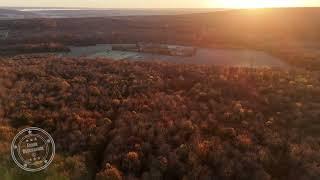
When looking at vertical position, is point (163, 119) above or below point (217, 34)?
above

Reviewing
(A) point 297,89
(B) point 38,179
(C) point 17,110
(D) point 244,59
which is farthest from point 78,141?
(D) point 244,59

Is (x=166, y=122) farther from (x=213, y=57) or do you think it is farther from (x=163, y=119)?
(x=213, y=57)

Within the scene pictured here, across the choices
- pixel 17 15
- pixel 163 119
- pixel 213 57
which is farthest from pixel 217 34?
pixel 17 15

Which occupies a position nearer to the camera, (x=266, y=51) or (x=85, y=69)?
(x=85, y=69)

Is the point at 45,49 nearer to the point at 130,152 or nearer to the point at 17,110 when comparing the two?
the point at 17,110

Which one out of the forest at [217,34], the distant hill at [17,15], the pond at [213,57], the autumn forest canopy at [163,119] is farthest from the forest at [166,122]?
the distant hill at [17,15]

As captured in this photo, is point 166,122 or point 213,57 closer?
point 166,122
